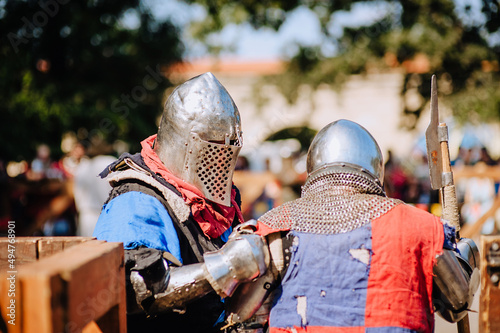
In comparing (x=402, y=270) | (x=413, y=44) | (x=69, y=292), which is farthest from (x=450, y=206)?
(x=413, y=44)

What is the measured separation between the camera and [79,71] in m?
8.65

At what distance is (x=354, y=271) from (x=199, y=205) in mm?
896

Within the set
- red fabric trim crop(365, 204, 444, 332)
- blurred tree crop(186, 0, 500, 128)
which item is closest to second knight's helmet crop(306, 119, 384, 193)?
red fabric trim crop(365, 204, 444, 332)

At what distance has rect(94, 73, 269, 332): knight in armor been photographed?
81.9 inches

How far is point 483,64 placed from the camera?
34.3 feet

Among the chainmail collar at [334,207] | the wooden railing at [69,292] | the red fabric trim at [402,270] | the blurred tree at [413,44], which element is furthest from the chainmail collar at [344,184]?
the blurred tree at [413,44]

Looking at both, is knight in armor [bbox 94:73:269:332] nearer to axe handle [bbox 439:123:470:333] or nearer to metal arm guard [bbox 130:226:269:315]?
metal arm guard [bbox 130:226:269:315]

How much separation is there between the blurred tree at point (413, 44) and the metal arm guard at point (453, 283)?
8.45 meters

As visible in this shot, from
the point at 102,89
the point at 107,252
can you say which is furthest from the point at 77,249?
the point at 102,89

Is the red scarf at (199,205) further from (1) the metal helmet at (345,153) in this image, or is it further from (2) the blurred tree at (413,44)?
(2) the blurred tree at (413,44)

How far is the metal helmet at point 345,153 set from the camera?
2.35m

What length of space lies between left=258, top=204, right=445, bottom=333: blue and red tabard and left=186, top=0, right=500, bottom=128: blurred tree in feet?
28.5

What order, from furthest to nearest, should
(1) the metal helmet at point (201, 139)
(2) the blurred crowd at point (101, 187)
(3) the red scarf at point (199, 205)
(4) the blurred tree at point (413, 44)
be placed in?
(4) the blurred tree at point (413, 44), (2) the blurred crowd at point (101, 187), (1) the metal helmet at point (201, 139), (3) the red scarf at point (199, 205)

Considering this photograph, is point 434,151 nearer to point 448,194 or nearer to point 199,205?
point 448,194
